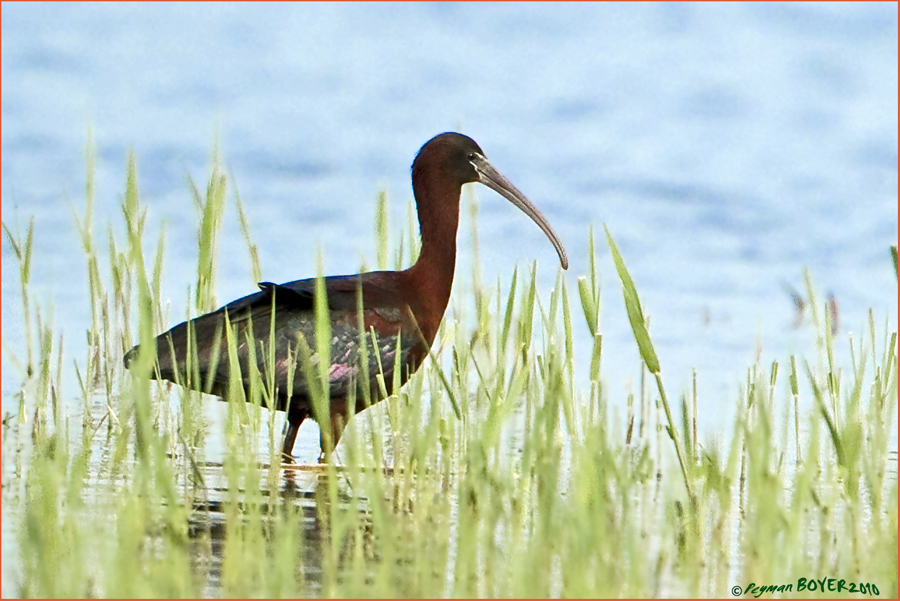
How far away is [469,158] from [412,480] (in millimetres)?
1805

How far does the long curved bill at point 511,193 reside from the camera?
581 cm

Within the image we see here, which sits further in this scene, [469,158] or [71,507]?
[469,158]

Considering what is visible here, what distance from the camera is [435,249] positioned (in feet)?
18.2

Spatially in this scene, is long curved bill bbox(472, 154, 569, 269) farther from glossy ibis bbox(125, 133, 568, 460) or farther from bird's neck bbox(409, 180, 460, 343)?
glossy ibis bbox(125, 133, 568, 460)

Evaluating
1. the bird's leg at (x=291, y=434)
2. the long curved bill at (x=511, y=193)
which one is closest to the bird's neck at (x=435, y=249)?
the long curved bill at (x=511, y=193)

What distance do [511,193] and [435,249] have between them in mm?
508

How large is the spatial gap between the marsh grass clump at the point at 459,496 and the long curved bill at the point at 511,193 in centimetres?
52

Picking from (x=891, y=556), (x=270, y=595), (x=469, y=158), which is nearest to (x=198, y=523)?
(x=270, y=595)

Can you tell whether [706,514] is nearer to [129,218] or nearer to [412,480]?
[412,480]

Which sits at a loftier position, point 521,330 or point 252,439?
point 521,330

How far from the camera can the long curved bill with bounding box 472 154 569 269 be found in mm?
5809

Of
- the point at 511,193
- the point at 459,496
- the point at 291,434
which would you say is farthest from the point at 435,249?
the point at 459,496

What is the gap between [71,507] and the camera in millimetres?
3258

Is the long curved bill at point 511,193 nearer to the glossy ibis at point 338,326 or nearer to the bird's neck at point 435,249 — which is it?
the bird's neck at point 435,249
